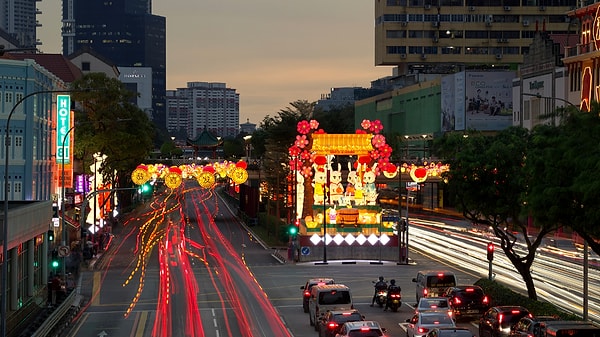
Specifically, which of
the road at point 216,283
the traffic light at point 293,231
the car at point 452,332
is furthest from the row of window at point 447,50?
the car at point 452,332

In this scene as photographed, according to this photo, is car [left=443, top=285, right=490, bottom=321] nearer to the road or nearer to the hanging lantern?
the road

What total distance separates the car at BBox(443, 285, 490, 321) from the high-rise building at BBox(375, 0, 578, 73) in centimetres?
12520

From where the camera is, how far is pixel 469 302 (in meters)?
42.7

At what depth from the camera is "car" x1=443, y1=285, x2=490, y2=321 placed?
42500 millimetres

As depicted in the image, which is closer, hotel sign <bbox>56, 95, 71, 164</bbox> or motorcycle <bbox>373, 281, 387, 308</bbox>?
motorcycle <bbox>373, 281, 387, 308</bbox>

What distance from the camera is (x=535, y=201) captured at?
3148 centimetres

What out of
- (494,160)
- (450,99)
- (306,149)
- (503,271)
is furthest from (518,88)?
(494,160)

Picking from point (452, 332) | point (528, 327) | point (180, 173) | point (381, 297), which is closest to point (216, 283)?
point (381, 297)

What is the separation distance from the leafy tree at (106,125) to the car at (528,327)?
70.2 metres

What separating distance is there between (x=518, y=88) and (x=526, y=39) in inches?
2309

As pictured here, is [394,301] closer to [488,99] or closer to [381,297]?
[381,297]

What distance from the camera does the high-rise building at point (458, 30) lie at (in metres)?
167

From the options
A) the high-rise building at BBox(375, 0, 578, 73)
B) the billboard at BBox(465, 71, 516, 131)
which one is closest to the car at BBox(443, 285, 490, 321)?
A: the billboard at BBox(465, 71, 516, 131)

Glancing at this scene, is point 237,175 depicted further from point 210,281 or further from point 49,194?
point 210,281
